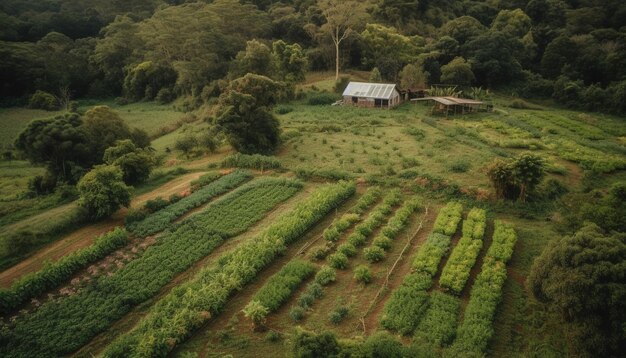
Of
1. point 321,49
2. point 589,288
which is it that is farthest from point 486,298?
point 321,49

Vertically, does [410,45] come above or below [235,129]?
above

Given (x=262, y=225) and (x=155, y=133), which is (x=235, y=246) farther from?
(x=155, y=133)

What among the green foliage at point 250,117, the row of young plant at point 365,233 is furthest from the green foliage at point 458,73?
the row of young plant at point 365,233

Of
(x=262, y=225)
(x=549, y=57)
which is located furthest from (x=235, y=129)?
(x=549, y=57)

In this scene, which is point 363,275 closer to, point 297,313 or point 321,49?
point 297,313

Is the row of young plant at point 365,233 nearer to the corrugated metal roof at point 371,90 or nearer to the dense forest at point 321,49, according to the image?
the corrugated metal roof at point 371,90
